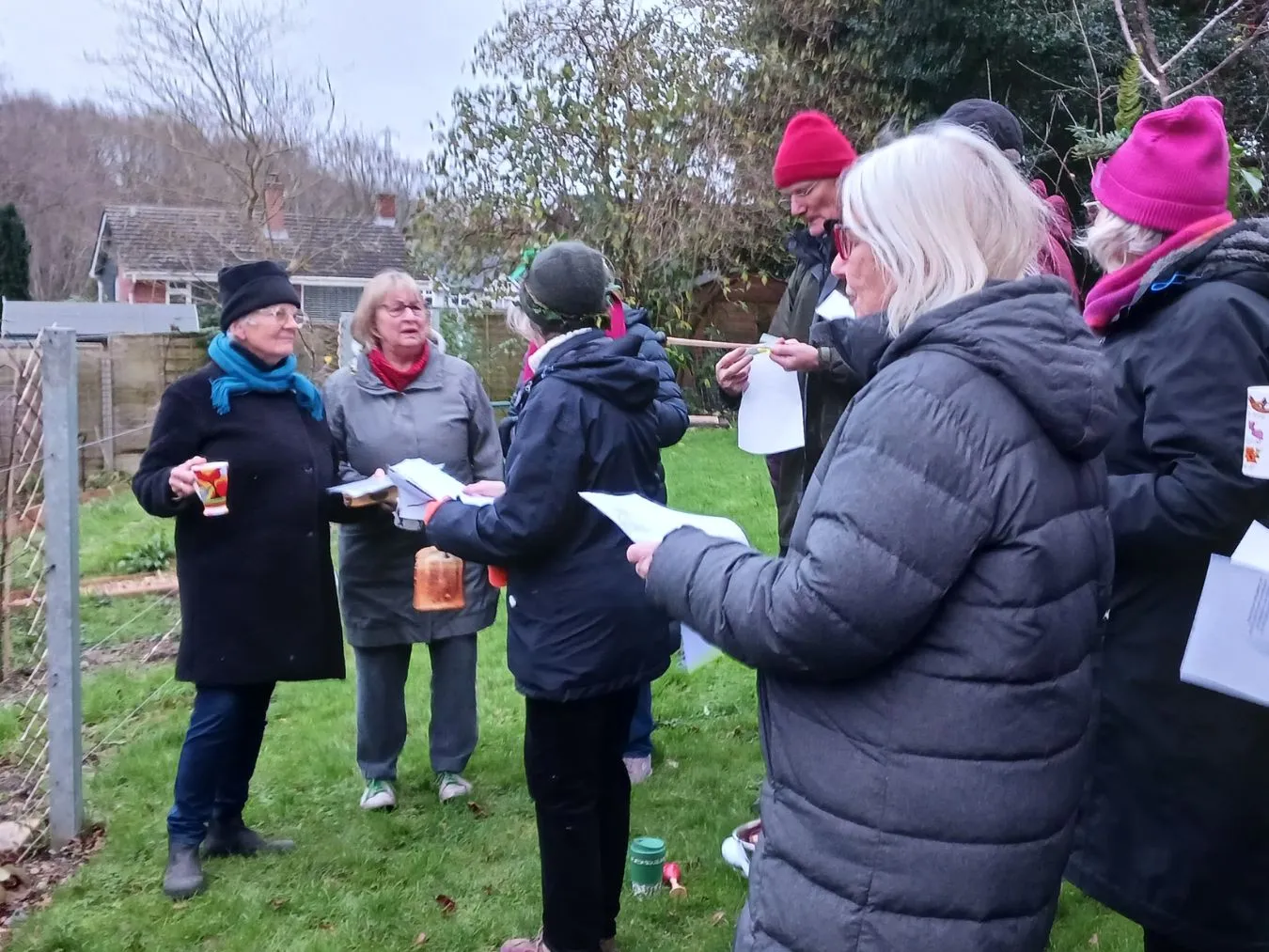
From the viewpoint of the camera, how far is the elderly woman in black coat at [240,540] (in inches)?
131

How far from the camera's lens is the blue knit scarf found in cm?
334

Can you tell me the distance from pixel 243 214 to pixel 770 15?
376 inches

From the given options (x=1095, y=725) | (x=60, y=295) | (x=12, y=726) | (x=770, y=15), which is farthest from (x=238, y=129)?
(x=60, y=295)

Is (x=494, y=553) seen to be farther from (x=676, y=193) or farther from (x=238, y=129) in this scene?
(x=238, y=129)

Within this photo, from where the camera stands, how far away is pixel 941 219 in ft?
4.99

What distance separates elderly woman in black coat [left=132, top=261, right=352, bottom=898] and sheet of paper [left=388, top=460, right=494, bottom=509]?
603 millimetres

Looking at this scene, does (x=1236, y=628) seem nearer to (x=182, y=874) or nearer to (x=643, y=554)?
(x=643, y=554)

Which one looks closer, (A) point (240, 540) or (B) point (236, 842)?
(A) point (240, 540)

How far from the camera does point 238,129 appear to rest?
1641 cm

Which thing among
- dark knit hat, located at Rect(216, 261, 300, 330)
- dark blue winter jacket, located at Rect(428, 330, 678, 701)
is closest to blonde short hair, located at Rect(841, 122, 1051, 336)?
dark blue winter jacket, located at Rect(428, 330, 678, 701)

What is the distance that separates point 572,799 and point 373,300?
76.2 inches

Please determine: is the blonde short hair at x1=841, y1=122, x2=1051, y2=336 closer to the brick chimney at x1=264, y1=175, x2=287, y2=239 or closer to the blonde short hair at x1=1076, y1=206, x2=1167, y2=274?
the blonde short hair at x1=1076, y1=206, x2=1167, y2=274

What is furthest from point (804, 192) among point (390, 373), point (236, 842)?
point (236, 842)

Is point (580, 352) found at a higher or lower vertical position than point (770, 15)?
lower
